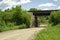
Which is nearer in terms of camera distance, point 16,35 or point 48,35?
point 48,35

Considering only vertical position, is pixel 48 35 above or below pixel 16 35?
above

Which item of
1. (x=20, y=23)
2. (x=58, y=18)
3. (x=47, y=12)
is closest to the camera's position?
(x=58, y=18)

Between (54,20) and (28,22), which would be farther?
(28,22)

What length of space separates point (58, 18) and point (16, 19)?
16997 mm

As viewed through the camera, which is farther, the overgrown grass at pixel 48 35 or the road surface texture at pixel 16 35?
the road surface texture at pixel 16 35

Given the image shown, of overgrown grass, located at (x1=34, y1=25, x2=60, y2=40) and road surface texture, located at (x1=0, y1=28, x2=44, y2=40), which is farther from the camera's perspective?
road surface texture, located at (x1=0, y1=28, x2=44, y2=40)

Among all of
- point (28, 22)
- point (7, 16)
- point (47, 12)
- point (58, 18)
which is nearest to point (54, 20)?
point (58, 18)

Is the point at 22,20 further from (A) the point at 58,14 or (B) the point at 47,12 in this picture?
(B) the point at 47,12

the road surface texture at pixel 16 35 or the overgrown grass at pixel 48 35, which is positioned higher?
the overgrown grass at pixel 48 35

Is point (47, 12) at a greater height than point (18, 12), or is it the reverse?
point (18, 12)

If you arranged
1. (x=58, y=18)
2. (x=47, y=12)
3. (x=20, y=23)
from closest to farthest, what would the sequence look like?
(x=58, y=18), (x=20, y=23), (x=47, y=12)

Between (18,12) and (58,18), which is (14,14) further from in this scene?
(58,18)

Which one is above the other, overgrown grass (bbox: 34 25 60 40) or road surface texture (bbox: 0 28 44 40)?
overgrown grass (bbox: 34 25 60 40)

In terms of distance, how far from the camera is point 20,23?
7975 centimetres
